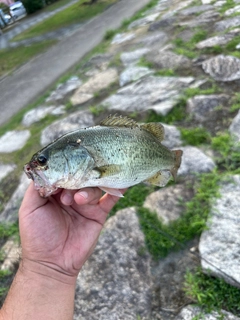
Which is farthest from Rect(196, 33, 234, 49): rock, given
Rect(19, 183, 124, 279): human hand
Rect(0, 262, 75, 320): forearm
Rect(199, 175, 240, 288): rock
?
Rect(0, 262, 75, 320): forearm

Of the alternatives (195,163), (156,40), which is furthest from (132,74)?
(195,163)

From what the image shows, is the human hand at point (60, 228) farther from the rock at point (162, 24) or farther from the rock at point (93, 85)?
the rock at point (162, 24)

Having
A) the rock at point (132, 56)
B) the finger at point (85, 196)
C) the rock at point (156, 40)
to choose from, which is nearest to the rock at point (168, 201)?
the finger at point (85, 196)

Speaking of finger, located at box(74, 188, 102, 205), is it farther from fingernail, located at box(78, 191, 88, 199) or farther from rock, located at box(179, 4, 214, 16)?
rock, located at box(179, 4, 214, 16)

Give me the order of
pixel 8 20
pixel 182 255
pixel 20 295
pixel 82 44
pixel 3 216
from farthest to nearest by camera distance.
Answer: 1. pixel 8 20
2. pixel 82 44
3. pixel 3 216
4. pixel 182 255
5. pixel 20 295

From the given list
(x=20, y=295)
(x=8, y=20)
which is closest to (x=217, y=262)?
(x=20, y=295)

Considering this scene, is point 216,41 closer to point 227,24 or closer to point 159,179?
point 227,24

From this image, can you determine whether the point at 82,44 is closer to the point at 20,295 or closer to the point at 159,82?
the point at 159,82
